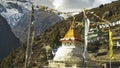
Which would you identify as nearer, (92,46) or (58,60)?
(58,60)

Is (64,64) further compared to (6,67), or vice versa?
(6,67)

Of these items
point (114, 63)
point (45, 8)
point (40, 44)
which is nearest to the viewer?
point (45, 8)

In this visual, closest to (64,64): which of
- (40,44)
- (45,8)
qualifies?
(45,8)

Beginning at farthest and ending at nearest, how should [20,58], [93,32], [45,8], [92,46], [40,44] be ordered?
1. [40,44]
2. [20,58]
3. [93,32]
4. [92,46]
5. [45,8]

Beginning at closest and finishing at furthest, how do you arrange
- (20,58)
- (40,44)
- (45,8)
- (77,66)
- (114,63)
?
(45,8)
(77,66)
(114,63)
(20,58)
(40,44)

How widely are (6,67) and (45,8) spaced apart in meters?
96.5

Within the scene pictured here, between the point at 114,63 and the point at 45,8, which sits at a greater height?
the point at 45,8

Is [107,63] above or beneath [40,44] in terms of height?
beneath

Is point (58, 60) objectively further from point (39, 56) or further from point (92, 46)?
point (39, 56)

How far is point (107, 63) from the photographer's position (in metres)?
91.3

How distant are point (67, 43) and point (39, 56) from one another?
257ft

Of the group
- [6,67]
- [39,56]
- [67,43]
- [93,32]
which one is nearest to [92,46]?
[93,32]

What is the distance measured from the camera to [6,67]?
152 meters

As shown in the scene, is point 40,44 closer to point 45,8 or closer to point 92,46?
point 92,46
